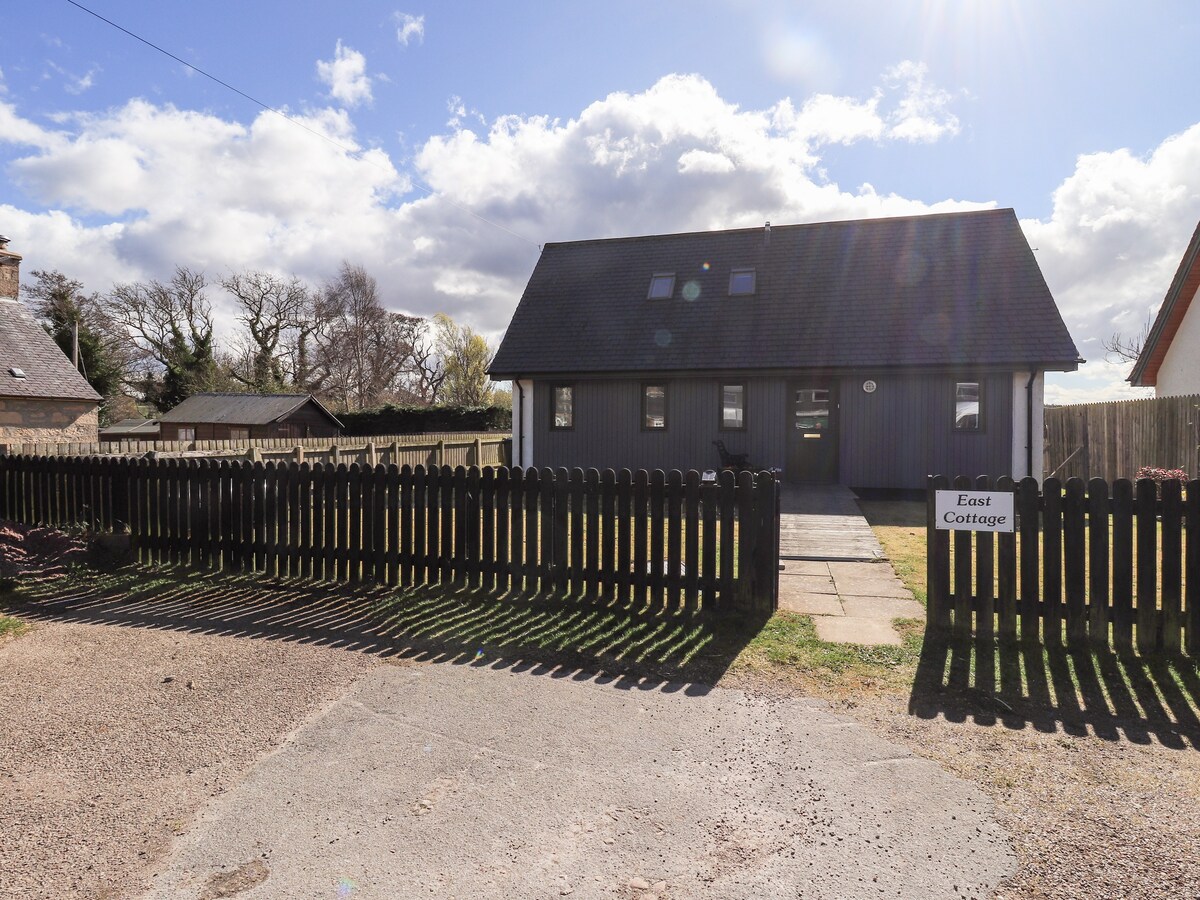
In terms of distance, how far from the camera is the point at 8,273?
18344 millimetres

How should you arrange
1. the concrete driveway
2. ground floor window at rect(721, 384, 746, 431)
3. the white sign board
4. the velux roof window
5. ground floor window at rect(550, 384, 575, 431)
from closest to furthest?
the concrete driveway → the white sign board → ground floor window at rect(721, 384, 746, 431) → ground floor window at rect(550, 384, 575, 431) → the velux roof window

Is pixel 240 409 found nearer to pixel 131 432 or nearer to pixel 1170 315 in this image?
pixel 131 432

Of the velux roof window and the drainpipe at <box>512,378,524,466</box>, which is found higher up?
the velux roof window

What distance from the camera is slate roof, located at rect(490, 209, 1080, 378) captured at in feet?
46.6

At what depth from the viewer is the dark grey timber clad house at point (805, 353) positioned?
14.0 meters

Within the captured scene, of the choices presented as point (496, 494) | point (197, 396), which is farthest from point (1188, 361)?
point (197, 396)

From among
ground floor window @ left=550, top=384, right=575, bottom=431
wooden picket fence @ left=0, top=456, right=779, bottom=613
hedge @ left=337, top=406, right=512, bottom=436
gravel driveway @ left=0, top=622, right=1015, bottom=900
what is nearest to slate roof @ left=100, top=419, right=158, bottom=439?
hedge @ left=337, top=406, right=512, bottom=436

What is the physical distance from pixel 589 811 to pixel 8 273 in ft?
76.2

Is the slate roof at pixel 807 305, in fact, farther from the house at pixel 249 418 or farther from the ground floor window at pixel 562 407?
the house at pixel 249 418

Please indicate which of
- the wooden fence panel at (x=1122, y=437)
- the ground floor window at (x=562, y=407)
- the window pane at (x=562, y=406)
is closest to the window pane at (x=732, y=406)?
the ground floor window at (x=562, y=407)

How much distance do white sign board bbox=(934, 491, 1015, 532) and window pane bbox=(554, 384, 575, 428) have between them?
12.3 metres

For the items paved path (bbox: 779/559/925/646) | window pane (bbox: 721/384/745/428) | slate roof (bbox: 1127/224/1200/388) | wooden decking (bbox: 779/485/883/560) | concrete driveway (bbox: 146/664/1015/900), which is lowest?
concrete driveway (bbox: 146/664/1015/900)

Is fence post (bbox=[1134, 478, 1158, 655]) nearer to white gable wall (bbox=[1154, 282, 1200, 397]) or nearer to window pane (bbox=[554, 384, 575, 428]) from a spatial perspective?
window pane (bbox=[554, 384, 575, 428])

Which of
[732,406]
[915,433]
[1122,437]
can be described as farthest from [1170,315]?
[732,406]
